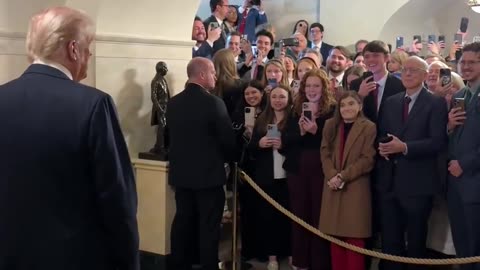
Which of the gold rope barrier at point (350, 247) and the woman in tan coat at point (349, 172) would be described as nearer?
the gold rope barrier at point (350, 247)

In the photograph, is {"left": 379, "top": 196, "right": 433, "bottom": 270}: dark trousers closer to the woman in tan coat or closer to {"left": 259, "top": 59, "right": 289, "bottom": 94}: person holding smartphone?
the woman in tan coat

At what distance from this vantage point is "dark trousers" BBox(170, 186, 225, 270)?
4.94 m

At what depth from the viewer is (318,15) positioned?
1162 centimetres

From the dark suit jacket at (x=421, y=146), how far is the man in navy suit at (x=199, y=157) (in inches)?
48.3

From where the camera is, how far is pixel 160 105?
545 centimetres

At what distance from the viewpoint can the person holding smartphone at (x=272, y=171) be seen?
16.6 ft

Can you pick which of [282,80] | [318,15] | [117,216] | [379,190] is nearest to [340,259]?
[379,190]

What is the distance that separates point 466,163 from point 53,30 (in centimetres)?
289

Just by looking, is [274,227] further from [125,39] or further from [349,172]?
[125,39]

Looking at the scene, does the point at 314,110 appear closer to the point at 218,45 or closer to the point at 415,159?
the point at 415,159

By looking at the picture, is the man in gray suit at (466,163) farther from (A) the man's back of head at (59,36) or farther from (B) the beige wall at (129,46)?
(A) the man's back of head at (59,36)

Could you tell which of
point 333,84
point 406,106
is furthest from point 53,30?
point 333,84

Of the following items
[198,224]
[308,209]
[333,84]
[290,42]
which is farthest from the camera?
[290,42]

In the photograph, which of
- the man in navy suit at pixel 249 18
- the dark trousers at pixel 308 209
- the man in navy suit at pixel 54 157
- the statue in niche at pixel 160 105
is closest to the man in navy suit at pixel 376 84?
the dark trousers at pixel 308 209
